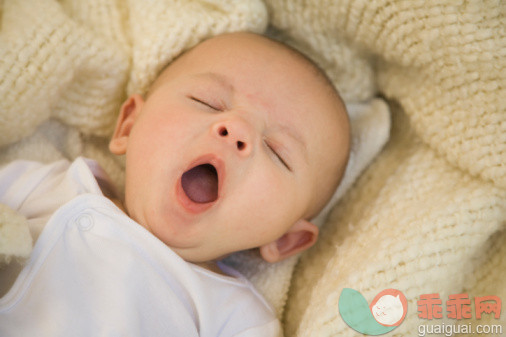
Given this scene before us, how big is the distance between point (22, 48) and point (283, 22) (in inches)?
29.9

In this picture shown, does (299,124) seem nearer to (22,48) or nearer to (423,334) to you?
(423,334)

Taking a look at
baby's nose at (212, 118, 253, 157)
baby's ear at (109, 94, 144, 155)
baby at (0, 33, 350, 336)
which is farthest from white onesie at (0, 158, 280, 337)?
baby's nose at (212, 118, 253, 157)

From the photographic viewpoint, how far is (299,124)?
1312mm

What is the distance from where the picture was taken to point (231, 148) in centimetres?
118

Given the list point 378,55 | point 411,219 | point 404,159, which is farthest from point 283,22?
point 411,219

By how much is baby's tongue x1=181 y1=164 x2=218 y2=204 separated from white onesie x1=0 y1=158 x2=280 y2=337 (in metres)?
0.15

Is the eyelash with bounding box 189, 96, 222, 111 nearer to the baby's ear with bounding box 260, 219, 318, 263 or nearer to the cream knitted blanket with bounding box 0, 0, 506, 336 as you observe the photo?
the cream knitted blanket with bounding box 0, 0, 506, 336

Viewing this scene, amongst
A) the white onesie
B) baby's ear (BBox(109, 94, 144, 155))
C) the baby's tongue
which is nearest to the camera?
the white onesie

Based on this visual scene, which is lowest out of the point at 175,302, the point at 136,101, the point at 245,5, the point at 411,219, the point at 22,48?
the point at 175,302

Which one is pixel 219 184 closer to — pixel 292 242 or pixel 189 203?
pixel 189 203

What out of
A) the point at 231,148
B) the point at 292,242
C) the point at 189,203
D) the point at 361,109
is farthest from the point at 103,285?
the point at 361,109

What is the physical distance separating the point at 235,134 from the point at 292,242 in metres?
0.46

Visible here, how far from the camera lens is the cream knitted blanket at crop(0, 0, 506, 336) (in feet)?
4.19

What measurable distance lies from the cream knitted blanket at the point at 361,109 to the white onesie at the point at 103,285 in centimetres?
13
